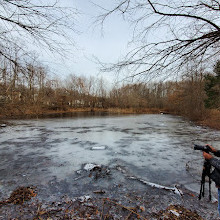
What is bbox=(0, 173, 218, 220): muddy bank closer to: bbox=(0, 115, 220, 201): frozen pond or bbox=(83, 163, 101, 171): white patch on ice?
bbox=(0, 115, 220, 201): frozen pond

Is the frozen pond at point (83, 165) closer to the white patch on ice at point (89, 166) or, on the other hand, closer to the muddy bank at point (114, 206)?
the white patch on ice at point (89, 166)

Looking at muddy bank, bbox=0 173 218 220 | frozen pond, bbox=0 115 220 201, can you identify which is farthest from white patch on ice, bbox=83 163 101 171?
muddy bank, bbox=0 173 218 220

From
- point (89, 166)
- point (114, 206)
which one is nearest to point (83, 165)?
point (89, 166)

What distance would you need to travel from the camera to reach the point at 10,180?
355 cm

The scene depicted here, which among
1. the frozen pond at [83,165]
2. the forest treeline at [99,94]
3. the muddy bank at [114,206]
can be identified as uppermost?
the forest treeline at [99,94]

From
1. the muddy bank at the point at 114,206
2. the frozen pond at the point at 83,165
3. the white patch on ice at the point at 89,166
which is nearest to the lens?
the muddy bank at the point at 114,206

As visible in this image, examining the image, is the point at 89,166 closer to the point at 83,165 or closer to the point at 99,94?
the point at 83,165

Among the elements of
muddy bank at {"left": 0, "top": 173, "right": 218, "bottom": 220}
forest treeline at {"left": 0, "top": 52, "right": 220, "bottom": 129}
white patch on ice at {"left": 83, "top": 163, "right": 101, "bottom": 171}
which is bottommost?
white patch on ice at {"left": 83, "top": 163, "right": 101, "bottom": 171}

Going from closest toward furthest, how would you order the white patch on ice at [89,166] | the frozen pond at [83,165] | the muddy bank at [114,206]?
the muddy bank at [114,206]
the frozen pond at [83,165]
the white patch on ice at [89,166]

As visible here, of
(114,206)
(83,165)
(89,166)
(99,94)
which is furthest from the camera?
(99,94)

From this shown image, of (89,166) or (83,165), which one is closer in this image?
(89,166)

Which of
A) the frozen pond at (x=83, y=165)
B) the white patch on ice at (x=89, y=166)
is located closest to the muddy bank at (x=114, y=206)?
the frozen pond at (x=83, y=165)

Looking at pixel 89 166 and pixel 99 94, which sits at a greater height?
pixel 99 94

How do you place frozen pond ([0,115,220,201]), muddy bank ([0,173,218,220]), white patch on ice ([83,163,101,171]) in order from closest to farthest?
muddy bank ([0,173,218,220]) → frozen pond ([0,115,220,201]) → white patch on ice ([83,163,101,171])
